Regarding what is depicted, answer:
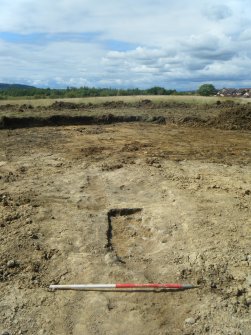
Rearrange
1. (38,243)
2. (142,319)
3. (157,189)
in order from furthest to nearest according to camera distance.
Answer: (157,189) → (38,243) → (142,319)

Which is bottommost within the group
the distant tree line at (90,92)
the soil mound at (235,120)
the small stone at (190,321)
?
the small stone at (190,321)

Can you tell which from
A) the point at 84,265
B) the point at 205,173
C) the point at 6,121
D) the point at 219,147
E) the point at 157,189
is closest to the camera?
the point at 84,265

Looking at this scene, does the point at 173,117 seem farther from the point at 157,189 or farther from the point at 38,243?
the point at 38,243

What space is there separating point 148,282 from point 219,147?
775 centimetres

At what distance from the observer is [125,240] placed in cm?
582

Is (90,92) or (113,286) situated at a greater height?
(90,92)

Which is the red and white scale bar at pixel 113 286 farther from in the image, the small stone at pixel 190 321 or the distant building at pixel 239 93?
the distant building at pixel 239 93

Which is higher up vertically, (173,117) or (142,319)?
(173,117)

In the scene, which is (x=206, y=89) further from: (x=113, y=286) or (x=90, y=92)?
(x=113, y=286)

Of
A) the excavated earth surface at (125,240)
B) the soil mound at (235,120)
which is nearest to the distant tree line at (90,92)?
the soil mound at (235,120)

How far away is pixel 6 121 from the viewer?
15.3 m

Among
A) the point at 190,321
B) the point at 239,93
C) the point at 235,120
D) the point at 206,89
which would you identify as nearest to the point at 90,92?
the point at 206,89

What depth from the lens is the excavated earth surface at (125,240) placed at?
4039 mm

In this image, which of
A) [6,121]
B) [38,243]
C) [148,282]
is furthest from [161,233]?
[6,121]
